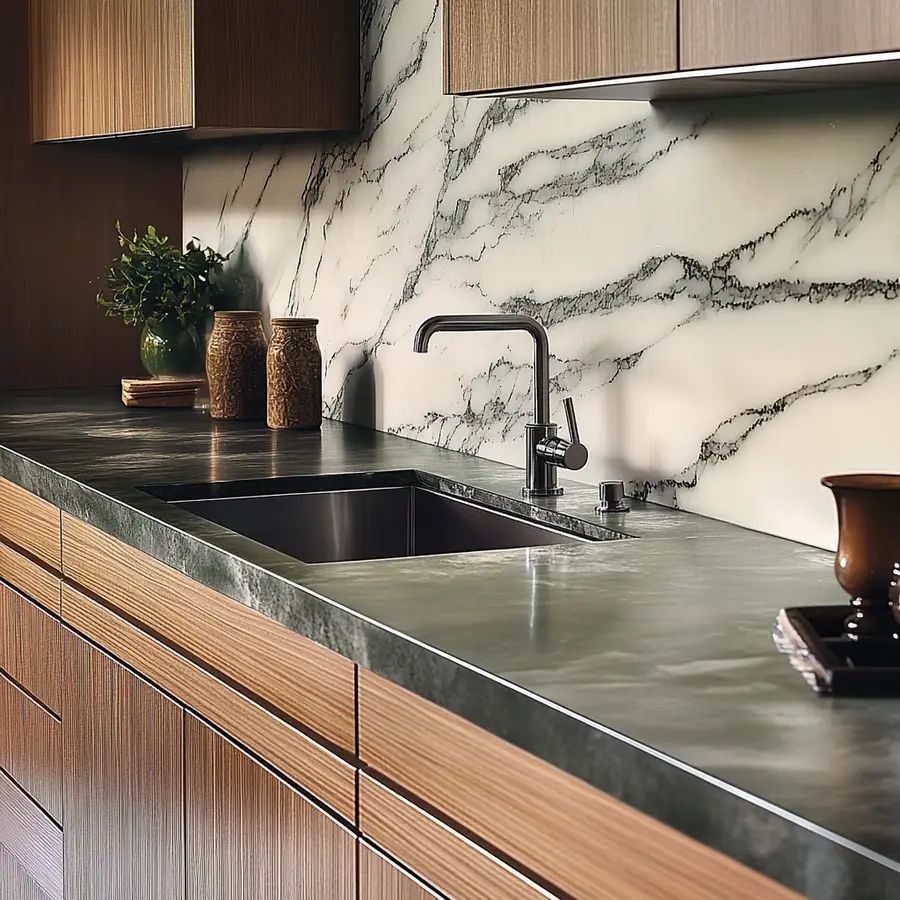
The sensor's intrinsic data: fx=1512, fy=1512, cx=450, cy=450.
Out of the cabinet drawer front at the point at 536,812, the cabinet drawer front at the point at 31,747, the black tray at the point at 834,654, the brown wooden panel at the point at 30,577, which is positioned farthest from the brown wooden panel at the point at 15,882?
the black tray at the point at 834,654

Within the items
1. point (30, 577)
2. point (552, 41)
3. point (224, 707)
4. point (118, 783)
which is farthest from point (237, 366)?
point (552, 41)

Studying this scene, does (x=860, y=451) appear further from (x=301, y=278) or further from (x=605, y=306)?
(x=301, y=278)

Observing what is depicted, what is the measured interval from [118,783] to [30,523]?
0.53 m

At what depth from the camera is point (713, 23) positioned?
58.6 inches

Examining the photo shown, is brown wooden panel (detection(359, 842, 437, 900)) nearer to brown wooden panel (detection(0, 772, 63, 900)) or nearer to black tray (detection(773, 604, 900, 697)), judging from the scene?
black tray (detection(773, 604, 900, 697))

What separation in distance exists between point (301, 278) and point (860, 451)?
5.70 feet

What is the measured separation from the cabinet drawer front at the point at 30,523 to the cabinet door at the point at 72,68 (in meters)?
0.96

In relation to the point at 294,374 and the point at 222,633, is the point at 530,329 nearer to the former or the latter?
the point at 222,633

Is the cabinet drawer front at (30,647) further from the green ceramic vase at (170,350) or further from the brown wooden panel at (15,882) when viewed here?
the green ceramic vase at (170,350)

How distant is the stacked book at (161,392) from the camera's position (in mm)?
3387

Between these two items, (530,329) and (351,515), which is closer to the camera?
(530,329)

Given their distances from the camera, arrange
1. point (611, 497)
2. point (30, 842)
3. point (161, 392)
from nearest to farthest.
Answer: point (611, 497)
point (30, 842)
point (161, 392)

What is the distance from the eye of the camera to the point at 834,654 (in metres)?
1.28

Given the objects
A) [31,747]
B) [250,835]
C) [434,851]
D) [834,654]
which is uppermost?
[834,654]
